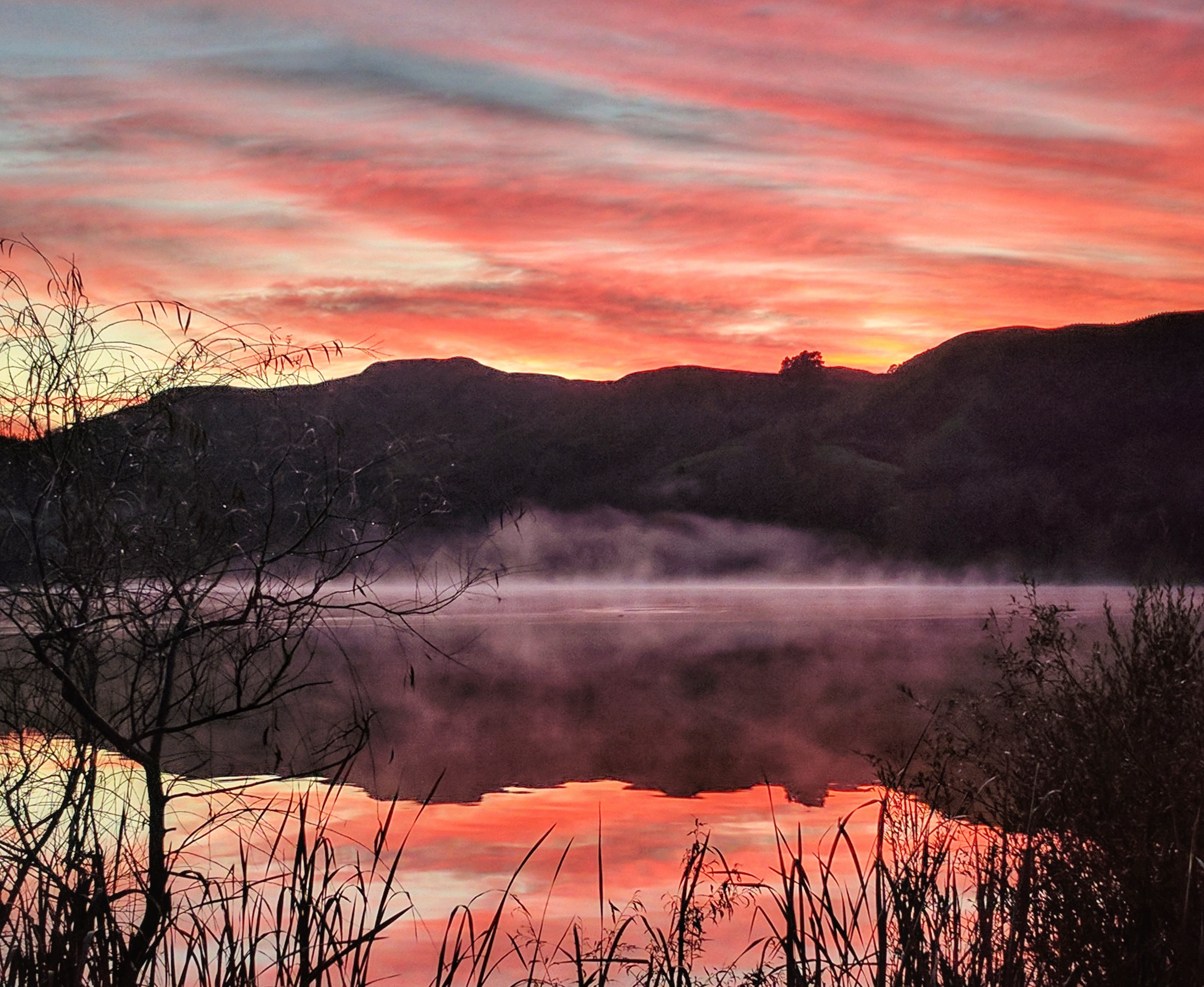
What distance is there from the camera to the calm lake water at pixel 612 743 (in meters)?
11.8

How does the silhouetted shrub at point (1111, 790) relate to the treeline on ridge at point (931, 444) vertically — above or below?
below

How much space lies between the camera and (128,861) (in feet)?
19.3

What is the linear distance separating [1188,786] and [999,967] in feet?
6.67

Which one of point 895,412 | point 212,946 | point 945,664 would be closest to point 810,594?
point 895,412

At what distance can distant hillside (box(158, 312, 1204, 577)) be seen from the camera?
4769 inches

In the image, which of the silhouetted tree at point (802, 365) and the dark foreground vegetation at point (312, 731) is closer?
the dark foreground vegetation at point (312, 731)

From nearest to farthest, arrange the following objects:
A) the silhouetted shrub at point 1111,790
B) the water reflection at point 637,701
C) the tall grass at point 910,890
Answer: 1. the tall grass at point 910,890
2. the silhouetted shrub at point 1111,790
3. the water reflection at point 637,701

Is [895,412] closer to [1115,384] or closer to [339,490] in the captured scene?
[1115,384]

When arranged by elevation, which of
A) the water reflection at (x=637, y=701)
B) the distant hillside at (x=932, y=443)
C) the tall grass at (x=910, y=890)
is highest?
the distant hillside at (x=932, y=443)

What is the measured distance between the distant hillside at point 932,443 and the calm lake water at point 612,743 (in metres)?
70.1

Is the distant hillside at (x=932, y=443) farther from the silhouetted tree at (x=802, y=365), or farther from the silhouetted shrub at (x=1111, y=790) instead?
the silhouetted shrub at (x=1111, y=790)

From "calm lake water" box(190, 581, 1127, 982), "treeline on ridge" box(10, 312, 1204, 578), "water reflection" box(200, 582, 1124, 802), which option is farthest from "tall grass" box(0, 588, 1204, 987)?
"treeline on ridge" box(10, 312, 1204, 578)

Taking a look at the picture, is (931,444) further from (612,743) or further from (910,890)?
(910,890)

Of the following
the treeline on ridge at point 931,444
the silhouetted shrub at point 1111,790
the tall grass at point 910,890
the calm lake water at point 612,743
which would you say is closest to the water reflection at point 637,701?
the calm lake water at point 612,743
